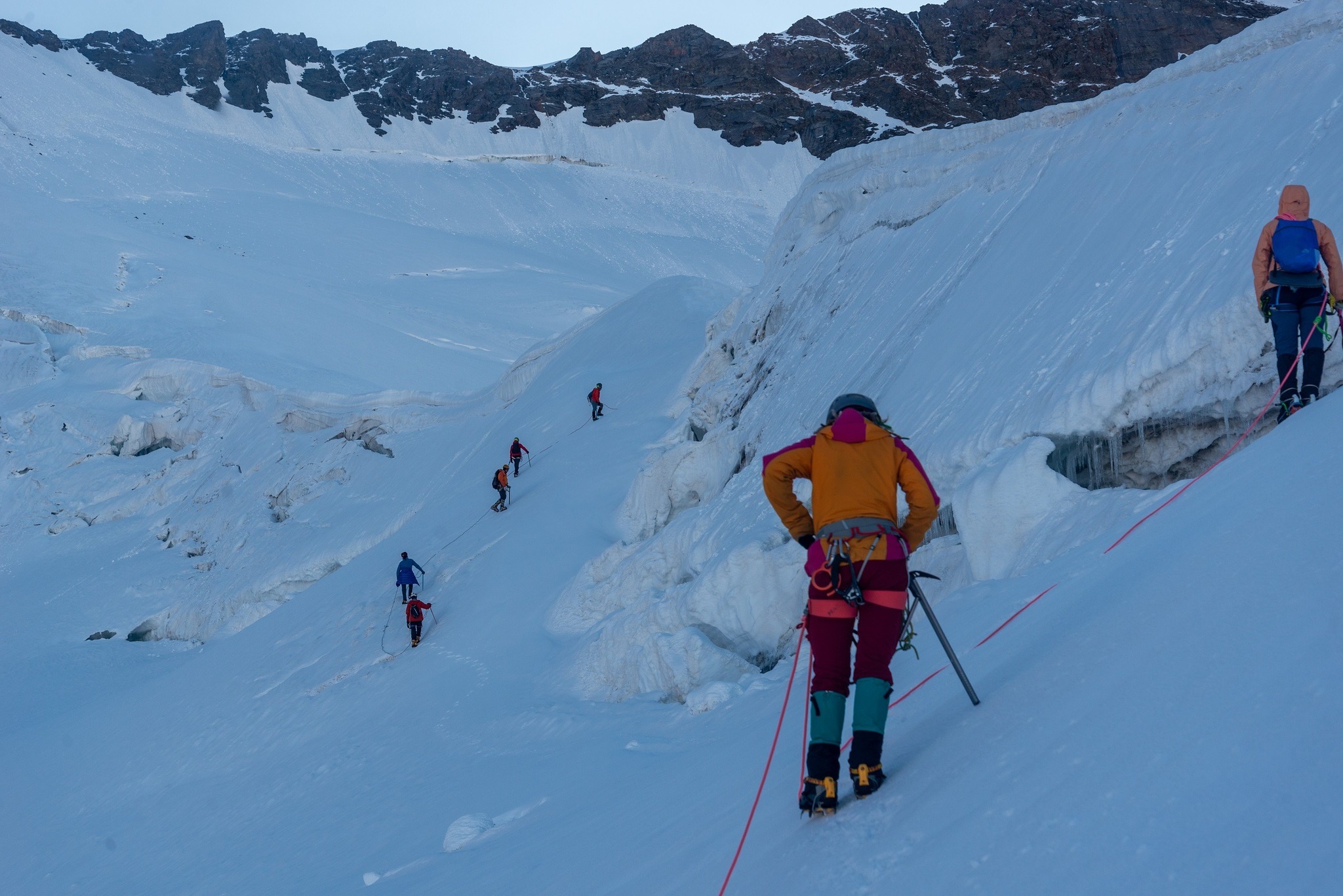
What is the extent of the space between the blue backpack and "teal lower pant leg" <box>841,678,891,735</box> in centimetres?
336

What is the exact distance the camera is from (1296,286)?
4.81m

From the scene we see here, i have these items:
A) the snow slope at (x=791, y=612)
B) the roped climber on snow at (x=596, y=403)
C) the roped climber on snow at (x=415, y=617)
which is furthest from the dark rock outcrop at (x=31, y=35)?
the roped climber on snow at (x=415, y=617)

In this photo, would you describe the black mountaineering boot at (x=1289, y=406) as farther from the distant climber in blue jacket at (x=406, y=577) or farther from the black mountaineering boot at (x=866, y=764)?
the distant climber in blue jacket at (x=406, y=577)

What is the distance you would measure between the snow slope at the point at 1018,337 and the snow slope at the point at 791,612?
0.04 m

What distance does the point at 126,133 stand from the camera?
7244 cm

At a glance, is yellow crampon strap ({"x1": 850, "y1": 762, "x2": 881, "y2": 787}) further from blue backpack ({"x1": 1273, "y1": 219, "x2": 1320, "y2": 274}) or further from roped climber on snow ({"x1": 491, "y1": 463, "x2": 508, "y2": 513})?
roped climber on snow ({"x1": 491, "y1": 463, "x2": 508, "y2": 513})

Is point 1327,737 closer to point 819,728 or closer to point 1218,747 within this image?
point 1218,747

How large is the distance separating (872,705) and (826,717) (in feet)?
0.52

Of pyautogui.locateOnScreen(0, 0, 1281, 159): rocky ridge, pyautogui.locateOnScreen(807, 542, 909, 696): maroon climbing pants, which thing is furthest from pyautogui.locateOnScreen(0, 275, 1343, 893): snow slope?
pyautogui.locateOnScreen(0, 0, 1281, 159): rocky ridge

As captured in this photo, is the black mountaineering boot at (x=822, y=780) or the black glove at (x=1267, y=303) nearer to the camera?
the black mountaineering boot at (x=822, y=780)

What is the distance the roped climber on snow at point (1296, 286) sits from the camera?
4703 millimetres

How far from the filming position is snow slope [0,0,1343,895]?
240 centimetres

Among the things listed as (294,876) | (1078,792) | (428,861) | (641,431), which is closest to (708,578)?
(428,861)

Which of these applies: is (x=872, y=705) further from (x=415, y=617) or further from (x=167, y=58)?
(x=167, y=58)
